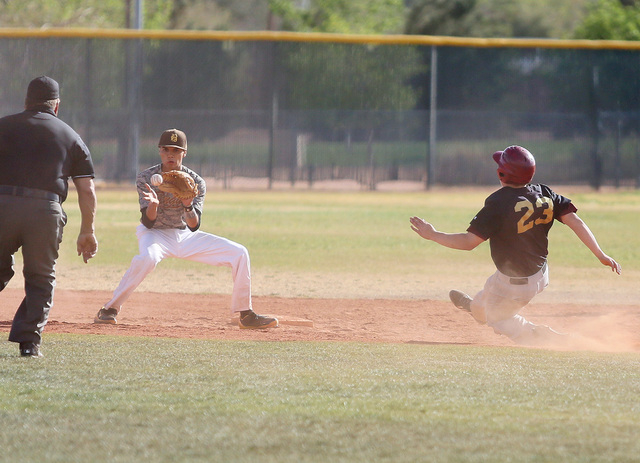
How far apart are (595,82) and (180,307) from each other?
19887 millimetres

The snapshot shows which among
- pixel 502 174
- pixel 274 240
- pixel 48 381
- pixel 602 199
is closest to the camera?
pixel 48 381

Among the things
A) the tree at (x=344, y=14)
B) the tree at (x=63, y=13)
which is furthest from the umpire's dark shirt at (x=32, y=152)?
the tree at (x=344, y=14)

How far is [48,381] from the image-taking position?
5355 mm

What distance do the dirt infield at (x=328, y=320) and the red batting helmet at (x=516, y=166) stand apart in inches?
56.1

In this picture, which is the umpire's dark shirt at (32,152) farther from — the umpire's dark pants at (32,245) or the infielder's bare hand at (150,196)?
the infielder's bare hand at (150,196)

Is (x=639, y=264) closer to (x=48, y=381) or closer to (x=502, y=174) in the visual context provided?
(x=502, y=174)

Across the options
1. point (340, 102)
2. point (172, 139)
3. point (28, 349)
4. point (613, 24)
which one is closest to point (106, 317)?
point (172, 139)

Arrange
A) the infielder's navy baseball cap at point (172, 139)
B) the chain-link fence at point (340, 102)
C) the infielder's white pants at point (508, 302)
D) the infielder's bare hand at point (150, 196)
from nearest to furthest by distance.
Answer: the infielder's white pants at point (508, 302), the infielder's bare hand at point (150, 196), the infielder's navy baseball cap at point (172, 139), the chain-link fence at point (340, 102)

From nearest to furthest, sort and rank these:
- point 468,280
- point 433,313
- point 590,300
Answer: point 433,313, point 590,300, point 468,280

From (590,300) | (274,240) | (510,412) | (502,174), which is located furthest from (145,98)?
(510,412)

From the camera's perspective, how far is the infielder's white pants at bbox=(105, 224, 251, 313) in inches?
310

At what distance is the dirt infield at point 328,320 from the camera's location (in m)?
7.69

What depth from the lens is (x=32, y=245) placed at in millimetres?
6090

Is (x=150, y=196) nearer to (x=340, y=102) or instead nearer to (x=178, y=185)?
(x=178, y=185)
